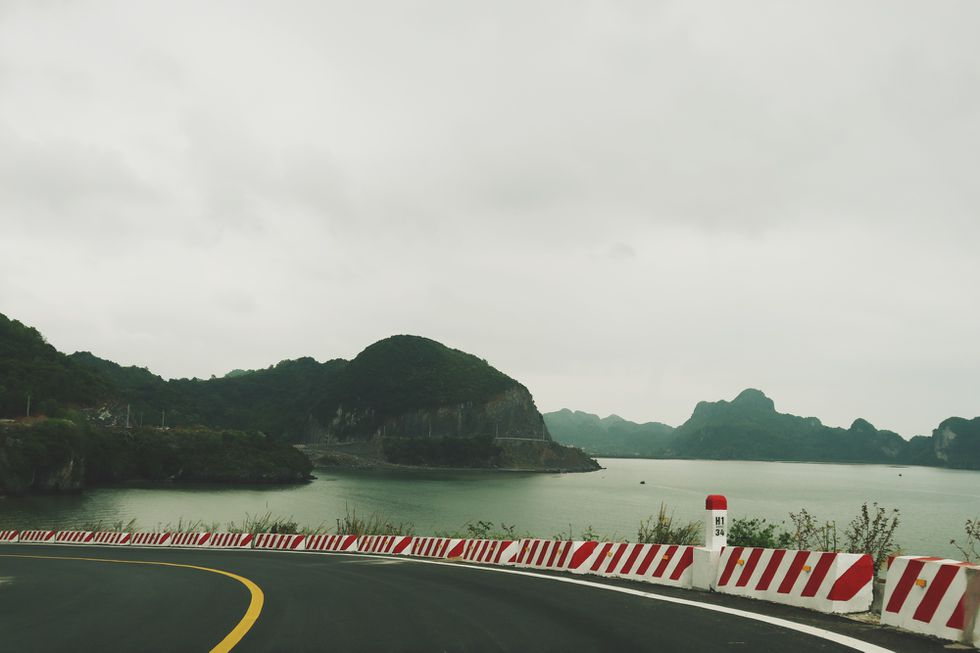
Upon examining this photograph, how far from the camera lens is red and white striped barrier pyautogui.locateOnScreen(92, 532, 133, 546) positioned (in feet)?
105

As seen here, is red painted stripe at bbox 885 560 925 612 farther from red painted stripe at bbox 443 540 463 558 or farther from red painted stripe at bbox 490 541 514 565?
red painted stripe at bbox 443 540 463 558

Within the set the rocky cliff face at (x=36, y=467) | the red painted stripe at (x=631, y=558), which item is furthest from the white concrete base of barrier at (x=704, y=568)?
the rocky cliff face at (x=36, y=467)

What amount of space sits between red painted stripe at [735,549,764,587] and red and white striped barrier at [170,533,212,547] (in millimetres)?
26171

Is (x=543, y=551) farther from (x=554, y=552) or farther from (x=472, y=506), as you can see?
(x=472, y=506)

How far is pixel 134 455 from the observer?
422 ft

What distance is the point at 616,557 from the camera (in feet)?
40.7

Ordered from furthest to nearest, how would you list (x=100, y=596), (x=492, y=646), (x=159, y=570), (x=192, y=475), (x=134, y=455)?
1. (x=192, y=475)
2. (x=134, y=455)
3. (x=159, y=570)
4. (x=100, y=596)
5. (x=492, y=646)

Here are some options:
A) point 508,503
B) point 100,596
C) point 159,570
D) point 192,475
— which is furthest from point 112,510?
point 100,596

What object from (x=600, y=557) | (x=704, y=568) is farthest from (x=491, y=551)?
(x=704, y=568)

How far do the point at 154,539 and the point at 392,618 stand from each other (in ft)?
89.8

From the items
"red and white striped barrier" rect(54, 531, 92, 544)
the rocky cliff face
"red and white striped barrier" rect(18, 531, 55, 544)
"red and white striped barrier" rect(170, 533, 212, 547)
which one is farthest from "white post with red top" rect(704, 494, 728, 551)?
the rocky cliff face

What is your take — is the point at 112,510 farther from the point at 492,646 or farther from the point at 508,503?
the point at 492,646

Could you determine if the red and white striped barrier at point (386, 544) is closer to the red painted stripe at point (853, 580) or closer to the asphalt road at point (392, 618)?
the asphalt road at point (392, 618)

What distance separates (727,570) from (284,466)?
150 m
